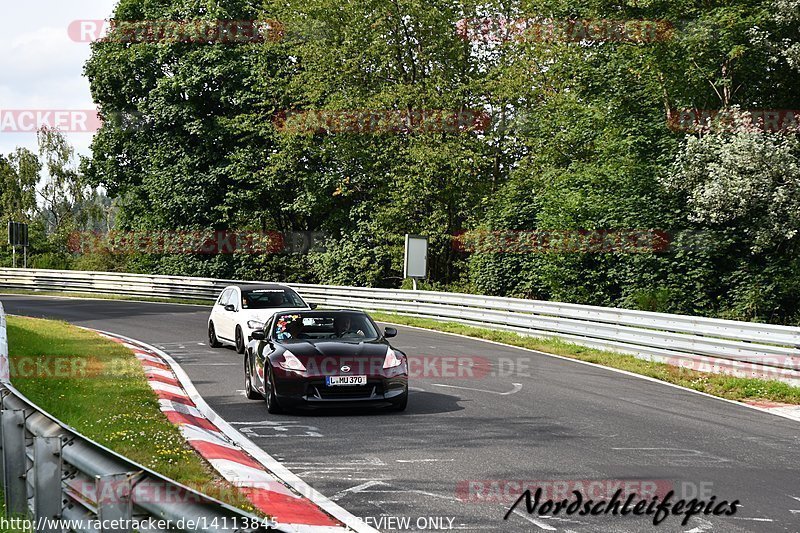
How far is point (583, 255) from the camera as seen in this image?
2923cm

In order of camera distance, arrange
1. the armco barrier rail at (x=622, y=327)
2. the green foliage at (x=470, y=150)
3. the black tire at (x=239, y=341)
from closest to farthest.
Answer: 1. the armco barrier rail at (x=622, y=327)
2. the black tire at (x=239, y=341)
3. the green foliage at (x=470, y=150)

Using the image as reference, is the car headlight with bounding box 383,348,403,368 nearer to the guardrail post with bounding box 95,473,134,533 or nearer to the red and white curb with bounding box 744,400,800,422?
the red and white curb with bounding box 744,400,800,422

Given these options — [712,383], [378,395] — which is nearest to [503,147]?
[712,383]

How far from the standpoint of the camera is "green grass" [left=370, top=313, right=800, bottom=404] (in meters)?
13.8

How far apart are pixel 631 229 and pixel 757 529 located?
22021 mm

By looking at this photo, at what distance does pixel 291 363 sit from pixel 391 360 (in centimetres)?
122

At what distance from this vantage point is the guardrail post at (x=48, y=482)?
15.8ft

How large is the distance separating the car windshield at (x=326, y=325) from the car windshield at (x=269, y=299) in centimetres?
627

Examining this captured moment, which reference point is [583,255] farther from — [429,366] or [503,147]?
[429,366]
